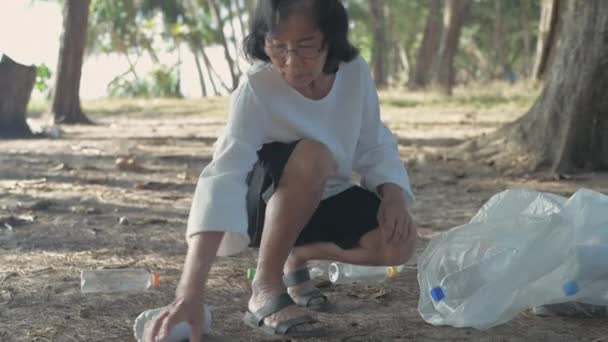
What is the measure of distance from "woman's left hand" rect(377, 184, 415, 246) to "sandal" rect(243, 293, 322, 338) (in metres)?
0.33

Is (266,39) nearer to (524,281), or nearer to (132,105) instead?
(524,281)

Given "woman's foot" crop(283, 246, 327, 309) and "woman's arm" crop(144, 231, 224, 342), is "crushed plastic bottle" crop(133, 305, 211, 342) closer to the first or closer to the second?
"woman's arm" crop(144, 231, 224, 342)

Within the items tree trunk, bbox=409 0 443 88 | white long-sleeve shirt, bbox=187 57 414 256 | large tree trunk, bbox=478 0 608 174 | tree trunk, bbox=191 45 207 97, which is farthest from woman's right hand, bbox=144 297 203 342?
tree trunk, bbox=191 45 207 97

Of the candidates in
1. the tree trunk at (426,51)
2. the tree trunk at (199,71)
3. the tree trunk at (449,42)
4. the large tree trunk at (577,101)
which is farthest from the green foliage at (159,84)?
the large tree trunk at (577,101)

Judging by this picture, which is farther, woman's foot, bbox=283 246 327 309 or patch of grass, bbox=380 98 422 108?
patch of grass, bbox=380 98 422 108

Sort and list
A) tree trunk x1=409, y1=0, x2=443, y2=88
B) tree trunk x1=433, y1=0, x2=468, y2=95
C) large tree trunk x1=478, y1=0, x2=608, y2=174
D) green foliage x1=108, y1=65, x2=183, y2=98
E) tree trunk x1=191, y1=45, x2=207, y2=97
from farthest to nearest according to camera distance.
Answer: tree trunk x1=191, y1=45, x2=207, y2=97, green foliage x1=108, y1=65, x2=183, y2=98, tree trunk x1=409, y1=0, x2=443, y2=88, tree trunk x1=433, y1=0, x2=468, y2=95, large tree trunk x1=478, y1=0, x2=608, y2=174

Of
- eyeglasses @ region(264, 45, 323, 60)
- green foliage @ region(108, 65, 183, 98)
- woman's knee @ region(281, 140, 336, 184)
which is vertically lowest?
green foliage @ region(108, 65, 183, 98)

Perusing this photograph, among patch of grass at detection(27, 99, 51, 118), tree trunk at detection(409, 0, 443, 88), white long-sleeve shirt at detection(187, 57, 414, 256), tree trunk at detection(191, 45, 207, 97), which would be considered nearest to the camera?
white long-sleeve shirt at detection(187, 57, 414, 256)

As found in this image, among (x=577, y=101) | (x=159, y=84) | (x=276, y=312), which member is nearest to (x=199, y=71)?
(x=159, y=84)

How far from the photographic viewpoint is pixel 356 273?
10.0 feet

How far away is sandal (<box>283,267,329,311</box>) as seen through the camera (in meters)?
2.58

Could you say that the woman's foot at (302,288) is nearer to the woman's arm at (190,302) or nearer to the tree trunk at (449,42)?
the woman's arm at (190,302)

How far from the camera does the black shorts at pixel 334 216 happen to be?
2469 mm

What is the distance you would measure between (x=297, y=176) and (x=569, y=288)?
811 millimetres
